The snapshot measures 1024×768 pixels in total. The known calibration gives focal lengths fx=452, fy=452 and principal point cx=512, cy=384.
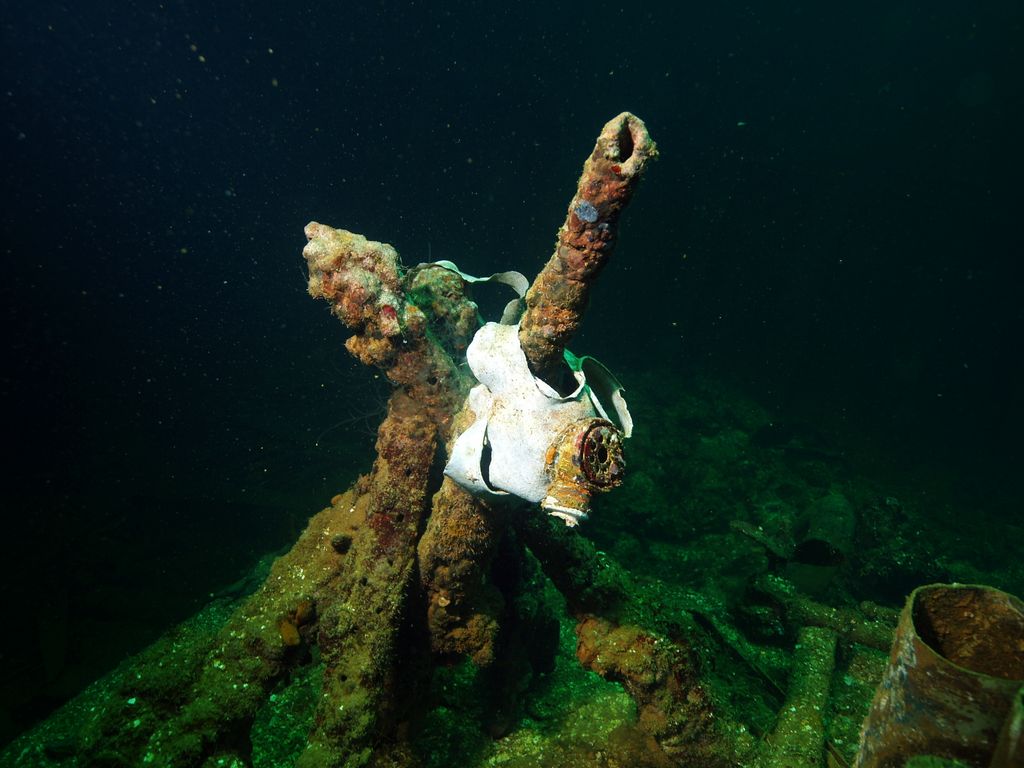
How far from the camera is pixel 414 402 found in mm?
3166

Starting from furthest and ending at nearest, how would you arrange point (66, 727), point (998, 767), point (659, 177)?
point (659, 177)
point (66, 727)
point (998, 767)

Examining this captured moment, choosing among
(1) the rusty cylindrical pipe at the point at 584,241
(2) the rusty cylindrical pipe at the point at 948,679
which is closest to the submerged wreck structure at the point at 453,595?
(1) the rusty cylindrical pipe at the point at 584,241

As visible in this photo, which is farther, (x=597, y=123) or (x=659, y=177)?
(x=597, y=123)

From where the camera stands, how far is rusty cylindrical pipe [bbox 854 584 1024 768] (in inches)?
54.7

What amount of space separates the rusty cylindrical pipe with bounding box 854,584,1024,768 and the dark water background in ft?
26.3

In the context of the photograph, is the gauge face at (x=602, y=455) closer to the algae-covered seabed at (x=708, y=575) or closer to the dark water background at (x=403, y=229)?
the algae-covered seabed at (x=708, y=575)

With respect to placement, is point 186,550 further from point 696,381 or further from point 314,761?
point 696,381

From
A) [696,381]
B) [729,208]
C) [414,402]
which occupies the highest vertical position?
[729,208]

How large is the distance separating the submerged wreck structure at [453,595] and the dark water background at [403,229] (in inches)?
190

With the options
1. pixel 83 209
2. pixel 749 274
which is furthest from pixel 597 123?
pixel 83 209

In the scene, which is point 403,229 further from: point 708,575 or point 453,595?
point 453,595

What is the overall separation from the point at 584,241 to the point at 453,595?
243cm

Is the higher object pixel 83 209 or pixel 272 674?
pixel 83 209

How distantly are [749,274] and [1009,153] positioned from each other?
29001mm
